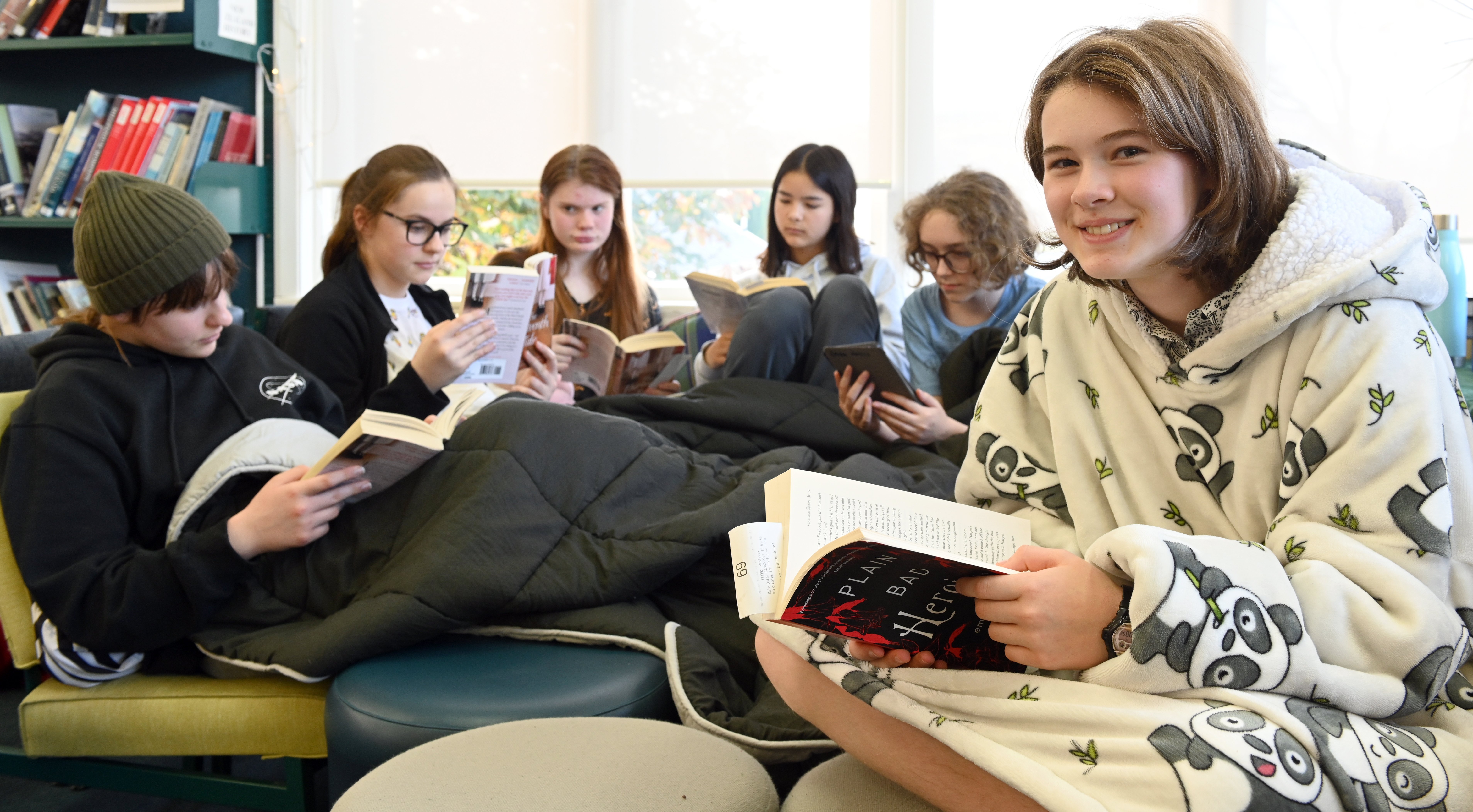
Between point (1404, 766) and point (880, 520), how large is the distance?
1.48ft

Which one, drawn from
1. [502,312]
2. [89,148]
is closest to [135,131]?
[89,148]

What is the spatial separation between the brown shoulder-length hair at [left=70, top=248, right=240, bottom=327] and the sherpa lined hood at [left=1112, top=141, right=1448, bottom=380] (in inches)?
50.7

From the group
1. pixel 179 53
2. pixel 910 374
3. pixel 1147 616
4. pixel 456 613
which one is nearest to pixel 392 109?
Answer: pixel 179 53

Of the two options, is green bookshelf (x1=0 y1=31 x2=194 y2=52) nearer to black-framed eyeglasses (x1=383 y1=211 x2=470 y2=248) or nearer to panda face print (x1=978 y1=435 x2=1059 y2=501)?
black-framed eyeglasses (x1=383 y1=211 x2=470 y2=248)

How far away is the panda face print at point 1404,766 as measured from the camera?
752 mm

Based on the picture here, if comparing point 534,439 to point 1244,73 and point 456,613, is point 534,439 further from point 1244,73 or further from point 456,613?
point 1244,73

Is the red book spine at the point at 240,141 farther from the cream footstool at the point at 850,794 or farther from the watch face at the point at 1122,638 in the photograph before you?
the watch face at the point at 1122,638

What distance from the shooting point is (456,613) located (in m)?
1.28

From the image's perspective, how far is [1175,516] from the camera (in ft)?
3.42

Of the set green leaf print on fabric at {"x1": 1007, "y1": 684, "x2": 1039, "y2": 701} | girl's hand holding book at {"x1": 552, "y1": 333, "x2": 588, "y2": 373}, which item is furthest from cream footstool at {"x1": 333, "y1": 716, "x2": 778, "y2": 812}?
girl's hand holding book at {"x1": 552, "y1": 333, "x2": 588, "y2": 373}

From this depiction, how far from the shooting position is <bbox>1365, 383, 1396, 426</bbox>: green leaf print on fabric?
0.85 meters

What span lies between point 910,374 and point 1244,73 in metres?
1.49

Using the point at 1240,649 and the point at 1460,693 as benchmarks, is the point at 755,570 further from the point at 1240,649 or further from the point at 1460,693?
the point at 1460,693

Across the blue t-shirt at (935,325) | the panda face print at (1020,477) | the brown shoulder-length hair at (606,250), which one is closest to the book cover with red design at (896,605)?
the panda face print at (1020,477)
